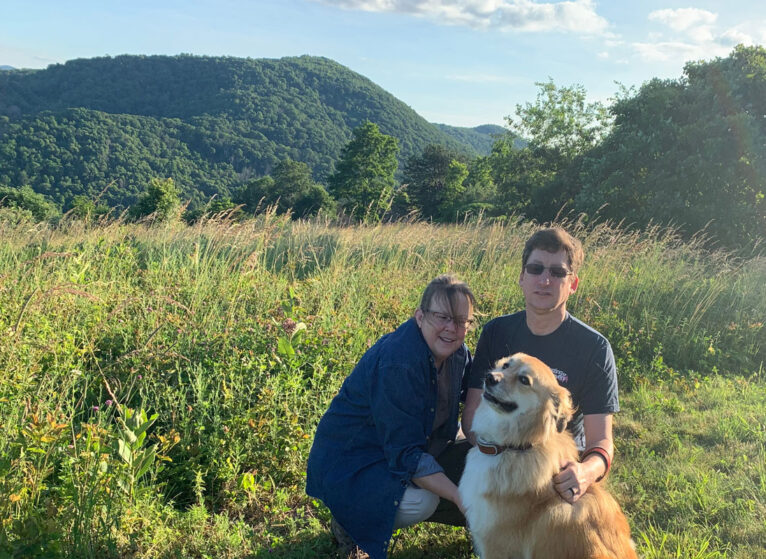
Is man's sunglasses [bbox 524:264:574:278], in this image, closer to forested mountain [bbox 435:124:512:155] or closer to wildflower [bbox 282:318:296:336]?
wildflower [bbox 282:318:296:336]

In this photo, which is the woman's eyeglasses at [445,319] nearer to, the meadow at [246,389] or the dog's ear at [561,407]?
the dog's ear at [561,407]

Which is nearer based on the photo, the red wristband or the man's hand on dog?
the man's hand on dog

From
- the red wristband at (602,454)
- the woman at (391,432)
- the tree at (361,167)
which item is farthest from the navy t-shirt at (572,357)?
the tree at (361,167)

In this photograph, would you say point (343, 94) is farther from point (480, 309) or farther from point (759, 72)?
point (480, 309)

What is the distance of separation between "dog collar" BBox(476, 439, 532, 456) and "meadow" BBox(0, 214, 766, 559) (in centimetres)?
99

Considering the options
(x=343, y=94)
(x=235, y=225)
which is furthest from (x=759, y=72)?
(x=343, y=94)

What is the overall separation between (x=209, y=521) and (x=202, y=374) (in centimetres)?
101

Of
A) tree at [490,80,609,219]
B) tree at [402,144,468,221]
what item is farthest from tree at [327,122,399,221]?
tree at [490,80,609,219]

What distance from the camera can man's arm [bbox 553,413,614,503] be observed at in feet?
6.75

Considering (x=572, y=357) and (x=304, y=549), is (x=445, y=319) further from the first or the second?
(x=304, y=549)

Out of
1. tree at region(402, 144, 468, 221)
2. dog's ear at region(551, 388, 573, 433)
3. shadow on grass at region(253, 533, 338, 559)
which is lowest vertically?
shadow on grass at region(253, 533, 338, 559)

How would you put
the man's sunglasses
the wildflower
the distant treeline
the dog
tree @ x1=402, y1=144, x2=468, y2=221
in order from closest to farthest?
the dog, the man's sunglasses, the wildflower, the distant treeline, tree @ x1=402, y1=144, x2=468, y2=221

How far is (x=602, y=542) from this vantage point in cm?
196

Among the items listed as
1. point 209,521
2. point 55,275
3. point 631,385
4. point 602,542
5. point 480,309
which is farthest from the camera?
point 480,309
